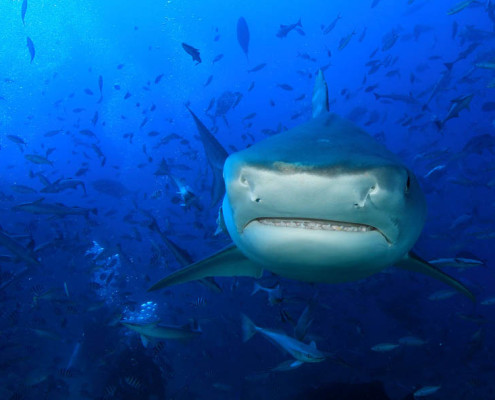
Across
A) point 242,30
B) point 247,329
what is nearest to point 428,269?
point 247,329

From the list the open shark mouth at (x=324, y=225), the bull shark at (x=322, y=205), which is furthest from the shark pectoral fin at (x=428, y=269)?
the open shark mouth at (x=324, y=225)

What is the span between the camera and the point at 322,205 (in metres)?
1.28

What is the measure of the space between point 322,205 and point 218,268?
1.72 meters

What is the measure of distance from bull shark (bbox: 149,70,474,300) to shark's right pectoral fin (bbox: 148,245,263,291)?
2.93 ft

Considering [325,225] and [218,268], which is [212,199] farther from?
[325,225]

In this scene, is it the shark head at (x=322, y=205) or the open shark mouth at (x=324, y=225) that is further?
the open shark mouth at (x=324, y=225)

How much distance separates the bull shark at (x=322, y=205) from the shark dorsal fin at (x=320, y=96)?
6.19 ft

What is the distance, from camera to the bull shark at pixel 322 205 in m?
1.27

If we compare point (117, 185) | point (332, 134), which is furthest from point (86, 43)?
point (332, 134)

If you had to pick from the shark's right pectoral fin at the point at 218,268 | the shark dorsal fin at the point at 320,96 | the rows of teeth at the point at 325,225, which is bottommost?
the shark's right pectoral fin at the point at 218,268

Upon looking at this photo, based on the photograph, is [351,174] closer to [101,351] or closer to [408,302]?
[101,351]

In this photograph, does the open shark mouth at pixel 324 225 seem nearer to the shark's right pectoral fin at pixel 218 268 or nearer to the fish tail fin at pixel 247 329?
the shark's right pectoral fin at pixel 218 268

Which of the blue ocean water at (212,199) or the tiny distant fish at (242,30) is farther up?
the tiny distant fish at (242,30)

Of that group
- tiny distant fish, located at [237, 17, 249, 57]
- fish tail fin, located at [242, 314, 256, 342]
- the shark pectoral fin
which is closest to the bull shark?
the shark pectoral fin
